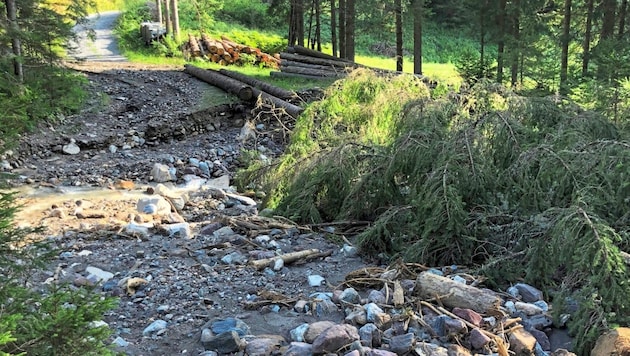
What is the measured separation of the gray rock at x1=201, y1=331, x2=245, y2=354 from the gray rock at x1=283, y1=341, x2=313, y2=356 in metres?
0.32

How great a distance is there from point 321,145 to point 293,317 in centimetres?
428

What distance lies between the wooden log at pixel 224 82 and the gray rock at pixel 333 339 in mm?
10489

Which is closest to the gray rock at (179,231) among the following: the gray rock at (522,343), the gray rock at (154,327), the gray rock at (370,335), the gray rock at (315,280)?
the gray rock at (315,280)

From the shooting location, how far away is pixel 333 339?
3113mm

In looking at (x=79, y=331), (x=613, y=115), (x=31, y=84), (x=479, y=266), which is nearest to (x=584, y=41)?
(x=613, y=115)

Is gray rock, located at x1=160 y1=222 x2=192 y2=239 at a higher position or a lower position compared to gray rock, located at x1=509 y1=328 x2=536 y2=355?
lower

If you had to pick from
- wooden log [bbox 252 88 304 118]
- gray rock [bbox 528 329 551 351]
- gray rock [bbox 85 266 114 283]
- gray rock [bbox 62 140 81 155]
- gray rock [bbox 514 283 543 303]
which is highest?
wooden log [bbox 252 88 304 118]

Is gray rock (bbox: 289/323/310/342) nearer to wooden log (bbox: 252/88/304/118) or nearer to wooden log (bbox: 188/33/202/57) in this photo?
wooden log (bbox: 252/88/304/118)

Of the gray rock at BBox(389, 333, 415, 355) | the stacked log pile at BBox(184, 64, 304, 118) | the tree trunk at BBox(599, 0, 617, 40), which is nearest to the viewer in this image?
the gray rock at BBox(389, 333, 415, 355)

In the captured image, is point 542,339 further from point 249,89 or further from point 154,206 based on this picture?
point 249,89

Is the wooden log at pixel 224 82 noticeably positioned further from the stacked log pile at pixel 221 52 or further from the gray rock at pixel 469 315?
the gray rock at pixel 469 315

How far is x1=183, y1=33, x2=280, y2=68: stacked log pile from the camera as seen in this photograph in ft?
68.7

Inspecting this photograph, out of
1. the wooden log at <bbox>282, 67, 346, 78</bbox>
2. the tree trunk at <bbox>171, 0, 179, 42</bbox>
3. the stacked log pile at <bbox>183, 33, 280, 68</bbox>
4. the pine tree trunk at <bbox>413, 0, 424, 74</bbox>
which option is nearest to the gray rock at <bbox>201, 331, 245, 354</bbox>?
the wooden log at <bbox>282, 67, 346, 78</bbox>

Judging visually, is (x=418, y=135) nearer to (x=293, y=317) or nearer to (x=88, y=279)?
(x=293, y=317)
